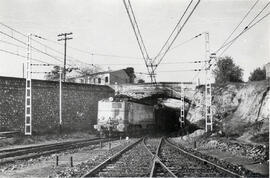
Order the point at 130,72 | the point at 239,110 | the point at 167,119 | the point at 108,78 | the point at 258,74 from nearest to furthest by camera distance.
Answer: the point at 239,110
the point at 258,74
the point at 167,119
the point at 108,78
the point at 130,72

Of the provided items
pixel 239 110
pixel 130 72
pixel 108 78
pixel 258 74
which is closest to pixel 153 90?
pixel 239 110

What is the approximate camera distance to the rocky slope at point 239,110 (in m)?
21.0

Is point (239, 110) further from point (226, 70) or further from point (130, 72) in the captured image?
point (130, 72)

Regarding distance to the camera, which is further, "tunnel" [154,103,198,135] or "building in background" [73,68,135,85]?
"building in background" [73,68,135,85]

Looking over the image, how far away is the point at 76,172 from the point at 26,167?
2.75 meters

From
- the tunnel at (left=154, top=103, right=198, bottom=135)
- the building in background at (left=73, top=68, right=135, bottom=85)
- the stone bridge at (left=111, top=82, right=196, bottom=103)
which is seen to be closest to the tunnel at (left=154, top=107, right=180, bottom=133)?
the tunnel at (left=154, top=103, right=198, bottom=135)

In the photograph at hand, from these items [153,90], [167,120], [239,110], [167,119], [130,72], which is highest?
[130,72]

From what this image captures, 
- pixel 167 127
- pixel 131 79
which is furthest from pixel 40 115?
pixel 131 79

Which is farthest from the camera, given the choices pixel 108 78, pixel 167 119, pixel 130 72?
pixel 130 72

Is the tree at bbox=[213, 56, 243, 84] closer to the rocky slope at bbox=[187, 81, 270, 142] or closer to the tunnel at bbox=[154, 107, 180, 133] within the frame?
the tunnel at bbox=[154, 107, 180, 133]

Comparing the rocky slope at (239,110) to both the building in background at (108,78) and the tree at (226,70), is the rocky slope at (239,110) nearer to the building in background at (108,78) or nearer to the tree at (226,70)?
the tree at (226,70)

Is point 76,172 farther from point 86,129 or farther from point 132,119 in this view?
point 86,129

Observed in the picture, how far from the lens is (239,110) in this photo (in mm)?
28953

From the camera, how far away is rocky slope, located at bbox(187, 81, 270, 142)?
21.0 m
